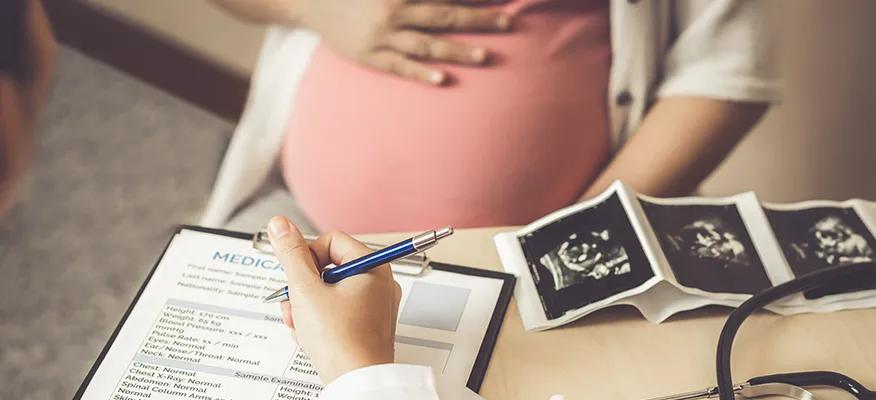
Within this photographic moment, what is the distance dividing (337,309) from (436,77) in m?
0.35

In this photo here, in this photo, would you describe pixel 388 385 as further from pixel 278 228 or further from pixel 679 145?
pixel 679 145

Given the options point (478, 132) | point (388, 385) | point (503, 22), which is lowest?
point (388, 385)

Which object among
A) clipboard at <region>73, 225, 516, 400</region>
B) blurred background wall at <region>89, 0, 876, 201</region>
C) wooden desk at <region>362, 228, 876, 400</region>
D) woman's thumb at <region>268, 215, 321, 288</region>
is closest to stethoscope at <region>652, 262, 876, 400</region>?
wooden desk at <region>362, 228, 876, 400</region>

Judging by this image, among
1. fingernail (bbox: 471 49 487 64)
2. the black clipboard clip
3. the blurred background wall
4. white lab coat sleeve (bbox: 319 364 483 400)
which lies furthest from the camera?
the blurred background wall

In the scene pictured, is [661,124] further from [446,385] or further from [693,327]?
[446,385]

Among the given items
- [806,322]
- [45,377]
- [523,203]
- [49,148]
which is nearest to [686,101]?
[523,203]

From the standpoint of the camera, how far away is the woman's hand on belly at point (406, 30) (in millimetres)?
849

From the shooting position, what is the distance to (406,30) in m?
0.89

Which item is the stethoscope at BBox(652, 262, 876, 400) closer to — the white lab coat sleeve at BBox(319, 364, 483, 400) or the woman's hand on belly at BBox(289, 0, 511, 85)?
the white lab coat sleeve at BBox(319, 364, 483, 400)

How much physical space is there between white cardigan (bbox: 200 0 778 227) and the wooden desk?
30 cm

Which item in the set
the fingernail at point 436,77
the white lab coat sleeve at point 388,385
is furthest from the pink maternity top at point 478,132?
the white lab coat sleeve at point 388,385

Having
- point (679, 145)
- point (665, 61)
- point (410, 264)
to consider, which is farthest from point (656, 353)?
point (665, 61)

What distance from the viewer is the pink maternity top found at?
33.1 inches

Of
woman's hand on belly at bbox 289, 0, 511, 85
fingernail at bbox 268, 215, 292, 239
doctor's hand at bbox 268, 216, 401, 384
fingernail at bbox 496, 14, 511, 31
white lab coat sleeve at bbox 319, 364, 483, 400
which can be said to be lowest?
white lab coat sleeve at bbox 319, 364, 483, 400
